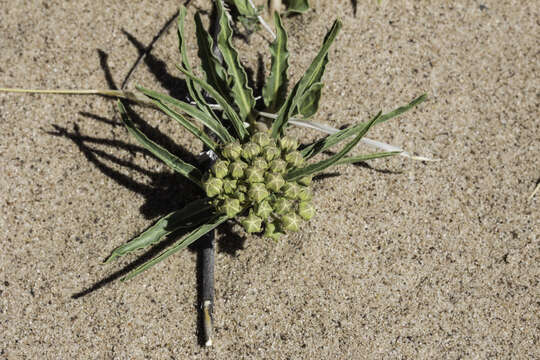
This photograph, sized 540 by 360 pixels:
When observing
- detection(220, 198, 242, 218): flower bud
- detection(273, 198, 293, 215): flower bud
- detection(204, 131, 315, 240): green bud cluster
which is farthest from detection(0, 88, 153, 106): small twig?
detection(273, 198, 293, 215): flower bud

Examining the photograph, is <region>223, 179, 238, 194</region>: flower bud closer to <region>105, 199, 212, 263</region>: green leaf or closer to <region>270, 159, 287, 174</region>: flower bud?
<region>270, 159, 287, 174</region>: flower bud

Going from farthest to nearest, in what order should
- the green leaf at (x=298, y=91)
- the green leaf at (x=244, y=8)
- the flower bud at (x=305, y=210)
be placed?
the green leaf at (x=244, y=8) < the green leaf at (x=298, y=91) < the flower bud at (x=305, y=210)

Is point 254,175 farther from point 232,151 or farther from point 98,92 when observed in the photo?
point 98,92

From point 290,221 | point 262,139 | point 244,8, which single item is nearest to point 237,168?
point 262,139

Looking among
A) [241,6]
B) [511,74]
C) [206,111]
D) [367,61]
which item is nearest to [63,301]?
[206,111]

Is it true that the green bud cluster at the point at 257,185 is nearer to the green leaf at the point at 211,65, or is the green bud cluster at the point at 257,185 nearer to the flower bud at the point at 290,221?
the flower bud at the point at 290,221

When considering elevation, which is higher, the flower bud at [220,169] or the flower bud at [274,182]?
the flower bud at [220,169]

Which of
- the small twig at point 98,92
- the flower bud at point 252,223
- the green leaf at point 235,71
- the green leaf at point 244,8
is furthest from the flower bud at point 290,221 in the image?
the green leaf at point 244,8

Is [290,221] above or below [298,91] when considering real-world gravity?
below
